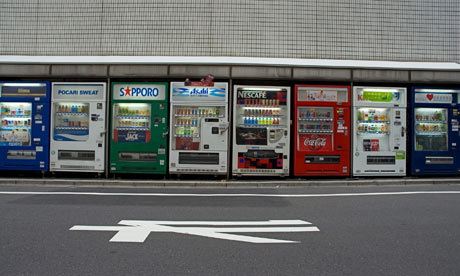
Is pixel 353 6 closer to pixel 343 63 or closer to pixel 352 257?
pixel 343 63

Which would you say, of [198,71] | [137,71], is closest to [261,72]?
[198,71]

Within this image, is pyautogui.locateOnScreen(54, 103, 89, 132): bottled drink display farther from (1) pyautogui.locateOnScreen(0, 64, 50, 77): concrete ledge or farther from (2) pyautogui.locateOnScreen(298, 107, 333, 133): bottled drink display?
(2) pyautogui.locateOnScreen(298, 107, 333, 133): bottled drink display

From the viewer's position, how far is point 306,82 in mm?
9641

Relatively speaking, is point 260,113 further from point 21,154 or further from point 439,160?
point 21,154

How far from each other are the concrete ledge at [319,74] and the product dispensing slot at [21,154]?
803cm

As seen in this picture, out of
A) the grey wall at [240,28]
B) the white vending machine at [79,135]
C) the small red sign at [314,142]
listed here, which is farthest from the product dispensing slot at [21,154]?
the small red sign at [314,142]

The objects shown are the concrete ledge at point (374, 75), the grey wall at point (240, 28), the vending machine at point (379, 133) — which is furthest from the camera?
the grey wall at point (240, 28)

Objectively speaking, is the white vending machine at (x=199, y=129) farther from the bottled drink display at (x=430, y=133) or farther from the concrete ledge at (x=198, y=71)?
the bottled drink display at (x=430, y=133)

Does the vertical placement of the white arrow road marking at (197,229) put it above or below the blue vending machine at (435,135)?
below

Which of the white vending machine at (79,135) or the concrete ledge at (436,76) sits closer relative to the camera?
the white vending machine at (79,135)

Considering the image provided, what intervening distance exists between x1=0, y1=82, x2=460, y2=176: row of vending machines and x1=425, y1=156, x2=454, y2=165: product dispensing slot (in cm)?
3

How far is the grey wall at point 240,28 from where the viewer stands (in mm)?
11016

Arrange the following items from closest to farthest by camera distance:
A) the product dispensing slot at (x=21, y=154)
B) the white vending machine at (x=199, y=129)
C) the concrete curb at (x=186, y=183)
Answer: the concrete curb at (x=186, y=183)
the white vending machine at (x=199, y=129)
the product dispensing slot at (x=21, y=154)

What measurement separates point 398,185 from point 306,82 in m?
3.97
